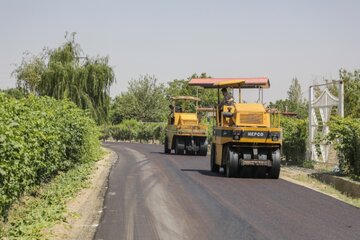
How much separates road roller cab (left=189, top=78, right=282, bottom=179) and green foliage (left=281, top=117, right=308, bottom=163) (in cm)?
395

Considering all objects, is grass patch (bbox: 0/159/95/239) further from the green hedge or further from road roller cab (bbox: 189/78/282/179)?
road roller cab (bbox: 189/78/282/179)

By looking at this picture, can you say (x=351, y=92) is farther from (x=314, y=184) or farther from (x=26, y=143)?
(x=26, y=143)

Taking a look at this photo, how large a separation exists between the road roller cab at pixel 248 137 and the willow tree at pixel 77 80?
17.2 m

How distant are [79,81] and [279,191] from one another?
2456 centimetres

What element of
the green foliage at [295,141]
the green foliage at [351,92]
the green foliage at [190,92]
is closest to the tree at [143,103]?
the green foliage at [190,92]

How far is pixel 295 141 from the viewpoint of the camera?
24469 mm

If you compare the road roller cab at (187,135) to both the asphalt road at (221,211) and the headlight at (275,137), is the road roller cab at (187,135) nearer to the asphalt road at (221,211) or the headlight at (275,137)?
the headlight at (275,137)

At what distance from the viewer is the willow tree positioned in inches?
1453

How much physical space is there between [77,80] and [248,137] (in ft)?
68.9

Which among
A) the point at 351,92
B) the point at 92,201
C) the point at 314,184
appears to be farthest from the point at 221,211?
the point at 351,92

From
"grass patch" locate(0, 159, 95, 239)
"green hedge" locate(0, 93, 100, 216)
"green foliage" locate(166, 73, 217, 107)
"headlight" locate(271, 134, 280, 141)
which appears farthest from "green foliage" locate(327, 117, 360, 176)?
"green foliage" locate(166, 73, 217, 107)

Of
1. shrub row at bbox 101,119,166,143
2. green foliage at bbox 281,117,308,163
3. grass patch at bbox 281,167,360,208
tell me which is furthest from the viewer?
shrub row at bbox 101,119,166,143

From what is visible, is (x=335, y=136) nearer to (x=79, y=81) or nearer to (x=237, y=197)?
(x=237, y=197)

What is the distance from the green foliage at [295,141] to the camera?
79.5 feet
